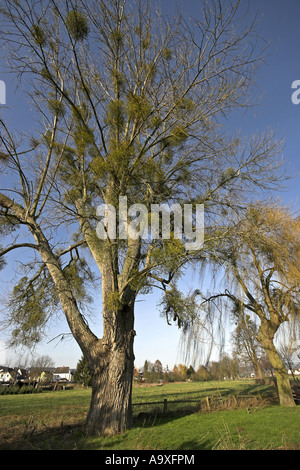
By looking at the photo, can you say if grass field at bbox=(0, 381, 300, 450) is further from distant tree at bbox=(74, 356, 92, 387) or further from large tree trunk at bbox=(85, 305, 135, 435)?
distant tree at bbox=(74, 356, 92, 387)

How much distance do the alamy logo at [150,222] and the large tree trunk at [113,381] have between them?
5.90 ft

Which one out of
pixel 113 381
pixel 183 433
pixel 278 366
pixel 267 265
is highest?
pixel 267 265

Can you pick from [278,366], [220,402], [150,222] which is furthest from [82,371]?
[150,222]

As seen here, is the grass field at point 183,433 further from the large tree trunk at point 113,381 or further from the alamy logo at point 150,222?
the alamy logo at point 150,222

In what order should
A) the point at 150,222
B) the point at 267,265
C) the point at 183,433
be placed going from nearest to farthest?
the point at 150,222
the point at 183,433
the point at 267,265

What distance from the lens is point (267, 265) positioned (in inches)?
358

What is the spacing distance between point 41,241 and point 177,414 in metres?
7.44

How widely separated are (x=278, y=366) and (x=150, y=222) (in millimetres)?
9342

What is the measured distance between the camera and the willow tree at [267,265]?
221 inches

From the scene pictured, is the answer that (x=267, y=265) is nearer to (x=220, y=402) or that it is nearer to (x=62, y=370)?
(x=220, y=402)

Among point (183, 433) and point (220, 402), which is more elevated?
point (183, 433)

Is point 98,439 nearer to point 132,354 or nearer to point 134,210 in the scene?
point 132,354

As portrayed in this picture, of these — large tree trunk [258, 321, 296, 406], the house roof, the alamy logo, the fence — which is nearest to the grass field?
the fence
